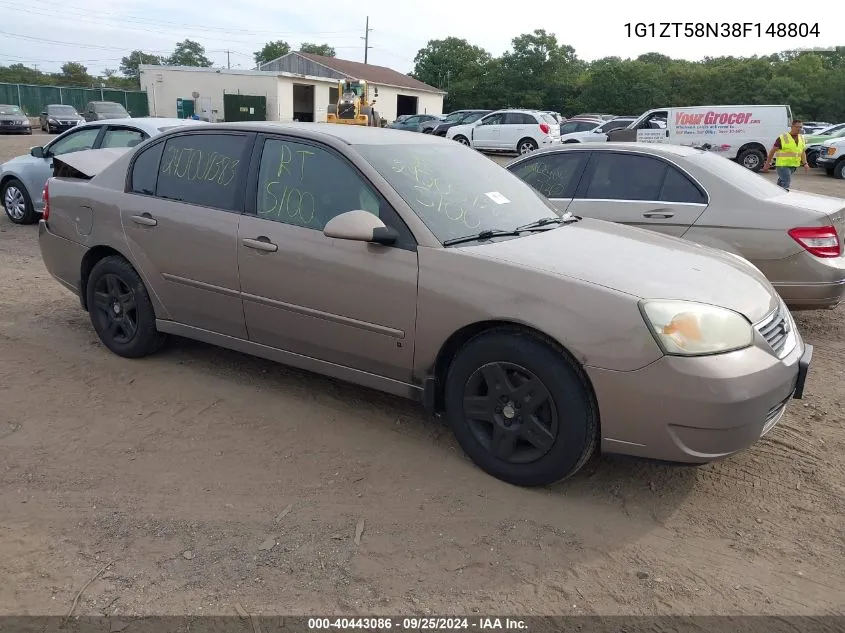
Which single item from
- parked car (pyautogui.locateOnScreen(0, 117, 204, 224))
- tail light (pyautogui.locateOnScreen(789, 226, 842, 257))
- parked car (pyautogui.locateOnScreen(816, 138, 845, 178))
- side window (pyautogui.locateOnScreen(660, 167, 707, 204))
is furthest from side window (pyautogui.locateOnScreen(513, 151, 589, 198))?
parked car (pyautogui.locateOnScreen(816, 138, 845, 178))

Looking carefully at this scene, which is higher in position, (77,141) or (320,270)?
(77,141)

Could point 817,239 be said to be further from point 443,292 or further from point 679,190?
point 443,292

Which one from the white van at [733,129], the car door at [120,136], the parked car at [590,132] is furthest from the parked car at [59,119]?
the car door at [120,136]

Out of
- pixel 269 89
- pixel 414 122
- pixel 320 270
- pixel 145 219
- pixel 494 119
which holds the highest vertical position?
pixel 269 89

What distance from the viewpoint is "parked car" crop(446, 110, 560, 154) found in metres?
25.0

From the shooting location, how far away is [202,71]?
43.4 meters

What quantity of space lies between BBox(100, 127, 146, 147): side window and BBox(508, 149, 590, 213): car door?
16.2ft

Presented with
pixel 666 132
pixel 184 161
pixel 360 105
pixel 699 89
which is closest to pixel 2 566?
pixel 184 161

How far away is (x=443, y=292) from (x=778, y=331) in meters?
1.64

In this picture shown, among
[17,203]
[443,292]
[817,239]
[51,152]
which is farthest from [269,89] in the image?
[443,292]

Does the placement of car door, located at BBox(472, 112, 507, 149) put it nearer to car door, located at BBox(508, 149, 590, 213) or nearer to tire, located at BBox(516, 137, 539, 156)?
tire, located at BBox(516, 137, 539, 156)

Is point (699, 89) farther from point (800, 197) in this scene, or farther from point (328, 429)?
point (328, 429)

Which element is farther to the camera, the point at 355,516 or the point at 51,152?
the point at 51,152

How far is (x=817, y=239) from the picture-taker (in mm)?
5367
